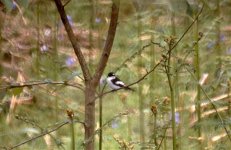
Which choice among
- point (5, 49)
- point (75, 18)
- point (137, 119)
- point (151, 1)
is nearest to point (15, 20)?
point (5, 49)

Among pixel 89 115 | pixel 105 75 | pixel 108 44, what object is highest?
pixel 105 75

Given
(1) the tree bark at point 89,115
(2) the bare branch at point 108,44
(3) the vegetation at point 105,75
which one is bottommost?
(1) the tree bark at point 89,115

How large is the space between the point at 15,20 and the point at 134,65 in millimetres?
614

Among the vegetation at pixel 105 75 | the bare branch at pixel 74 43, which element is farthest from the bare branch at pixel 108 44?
the vegetation at pixel 105 75

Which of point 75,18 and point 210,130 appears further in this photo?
point 75,18

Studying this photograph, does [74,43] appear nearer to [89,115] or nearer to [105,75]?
[89,115]

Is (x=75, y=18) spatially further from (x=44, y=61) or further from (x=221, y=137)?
(x=221, y=137)

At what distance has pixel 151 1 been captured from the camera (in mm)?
891

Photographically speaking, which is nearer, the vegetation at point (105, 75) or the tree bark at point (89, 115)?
the tree bark at point (89, 115)

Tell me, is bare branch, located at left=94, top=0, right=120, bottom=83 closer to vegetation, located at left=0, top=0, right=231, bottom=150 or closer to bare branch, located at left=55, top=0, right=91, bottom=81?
bare branch, located at left=55, top=0, right=91, bottom=81

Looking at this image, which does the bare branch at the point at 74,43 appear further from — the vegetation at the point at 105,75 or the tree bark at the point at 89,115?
the vegetation at the point at 105,75

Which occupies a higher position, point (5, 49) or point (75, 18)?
point (75, 18)

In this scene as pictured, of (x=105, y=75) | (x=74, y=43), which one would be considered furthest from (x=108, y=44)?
(x=105, y=75)

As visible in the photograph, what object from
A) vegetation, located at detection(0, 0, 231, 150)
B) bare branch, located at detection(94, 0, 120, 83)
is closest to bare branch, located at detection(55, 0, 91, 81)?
bare branch, located at detection(94, 0, 120, 83)
